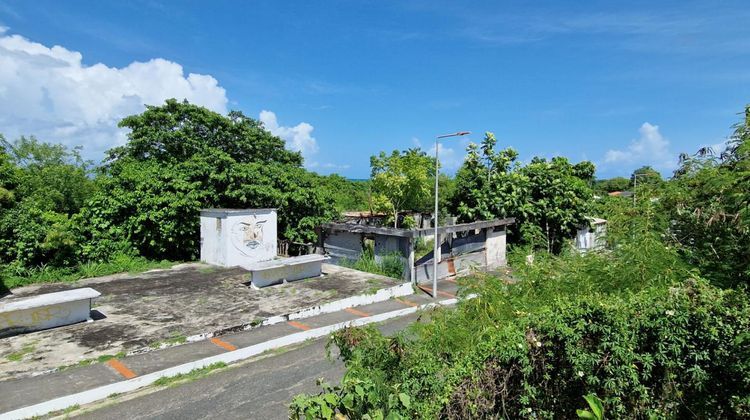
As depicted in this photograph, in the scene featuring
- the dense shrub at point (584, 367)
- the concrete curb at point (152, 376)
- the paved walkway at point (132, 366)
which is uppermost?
the dense shrub at point (584, 367)

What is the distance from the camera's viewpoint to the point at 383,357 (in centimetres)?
437

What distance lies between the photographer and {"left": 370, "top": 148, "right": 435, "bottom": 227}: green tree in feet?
85.1

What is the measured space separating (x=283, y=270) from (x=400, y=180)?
13693 millimetres

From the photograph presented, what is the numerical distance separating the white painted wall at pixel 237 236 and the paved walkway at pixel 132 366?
19.4 feet

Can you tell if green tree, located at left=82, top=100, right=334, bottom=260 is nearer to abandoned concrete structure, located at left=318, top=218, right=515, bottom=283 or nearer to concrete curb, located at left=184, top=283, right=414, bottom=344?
abandoned concrete structure, located at left=318, top=218, right=515, bottom=283

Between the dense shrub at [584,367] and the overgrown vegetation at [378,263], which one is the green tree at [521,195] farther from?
the dense shrub at [584,367]

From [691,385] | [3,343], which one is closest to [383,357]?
[691,385]

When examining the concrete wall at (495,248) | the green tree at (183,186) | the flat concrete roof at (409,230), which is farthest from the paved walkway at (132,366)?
the concrete wall at (495,248)

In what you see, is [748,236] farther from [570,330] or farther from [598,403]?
[598,403]

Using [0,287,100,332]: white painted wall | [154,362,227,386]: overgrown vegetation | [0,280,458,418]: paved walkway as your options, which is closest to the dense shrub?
[154,362,227,386]: overgrown vegetation

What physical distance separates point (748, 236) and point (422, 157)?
23.8 metres

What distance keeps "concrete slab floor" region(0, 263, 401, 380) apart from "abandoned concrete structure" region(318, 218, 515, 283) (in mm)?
1028

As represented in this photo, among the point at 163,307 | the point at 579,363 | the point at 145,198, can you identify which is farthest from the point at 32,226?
the point at 579,363

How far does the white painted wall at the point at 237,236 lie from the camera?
1523 centimetres
